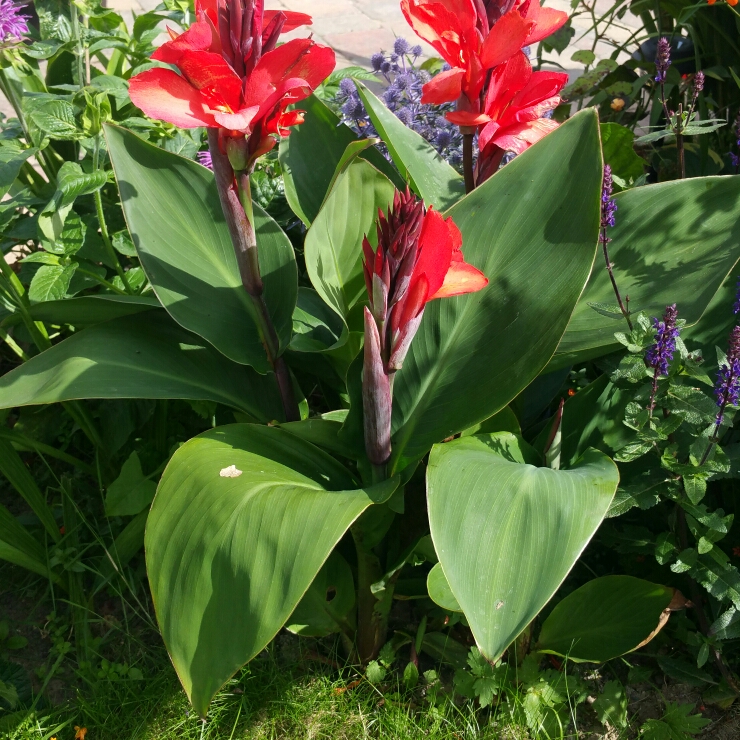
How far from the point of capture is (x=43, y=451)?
163 centimetres

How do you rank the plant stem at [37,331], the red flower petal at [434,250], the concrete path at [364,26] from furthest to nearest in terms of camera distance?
1. the concrete path at [364,26]
2. the plant stem at [37,331]
3. the red flower petal at [434,250]

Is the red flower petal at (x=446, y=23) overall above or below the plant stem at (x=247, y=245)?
above

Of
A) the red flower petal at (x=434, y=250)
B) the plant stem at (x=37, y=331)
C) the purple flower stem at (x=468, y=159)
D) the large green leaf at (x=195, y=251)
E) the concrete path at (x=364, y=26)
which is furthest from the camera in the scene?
the concrete path at (x=364, y=26)

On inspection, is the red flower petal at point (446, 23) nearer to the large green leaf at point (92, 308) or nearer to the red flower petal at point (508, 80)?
the red flower petal at point (508, 80)

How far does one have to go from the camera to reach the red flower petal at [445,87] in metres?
1.01

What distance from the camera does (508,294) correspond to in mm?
1136

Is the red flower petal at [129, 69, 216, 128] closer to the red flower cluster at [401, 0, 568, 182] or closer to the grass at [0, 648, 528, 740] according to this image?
the red flower cluster at [401, 0, 568, 182]

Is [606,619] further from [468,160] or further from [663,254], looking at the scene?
[468,160]

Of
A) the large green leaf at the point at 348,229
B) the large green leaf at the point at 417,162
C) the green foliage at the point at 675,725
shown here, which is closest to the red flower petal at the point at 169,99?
the large green leaf at the point at 348,229

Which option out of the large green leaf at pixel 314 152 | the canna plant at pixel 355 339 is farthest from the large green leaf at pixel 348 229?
the large green leaf at pixel 314 152

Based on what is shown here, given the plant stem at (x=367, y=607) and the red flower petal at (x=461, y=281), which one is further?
the plant stem at (x=367, y=607)

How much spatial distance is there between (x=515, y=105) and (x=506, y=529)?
601 mm

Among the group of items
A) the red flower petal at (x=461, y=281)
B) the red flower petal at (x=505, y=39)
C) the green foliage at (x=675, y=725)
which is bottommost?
the green foliage at (x=675, y=725)

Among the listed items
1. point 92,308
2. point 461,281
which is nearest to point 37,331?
point 92,308
